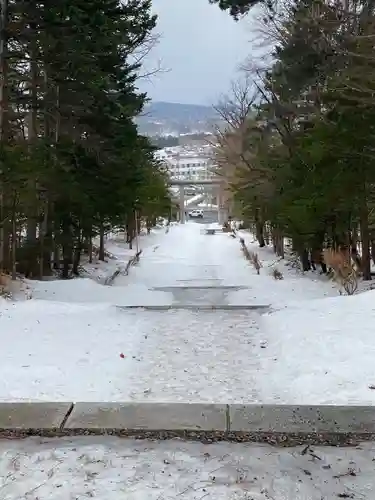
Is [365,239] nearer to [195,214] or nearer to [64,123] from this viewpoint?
[64,123]

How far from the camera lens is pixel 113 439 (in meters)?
3.88

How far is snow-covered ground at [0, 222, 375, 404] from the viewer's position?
5.05 meters

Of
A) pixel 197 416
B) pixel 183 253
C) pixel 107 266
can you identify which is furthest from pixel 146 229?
pixel 197 416

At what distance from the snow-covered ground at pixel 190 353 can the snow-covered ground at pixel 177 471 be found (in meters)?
1.13

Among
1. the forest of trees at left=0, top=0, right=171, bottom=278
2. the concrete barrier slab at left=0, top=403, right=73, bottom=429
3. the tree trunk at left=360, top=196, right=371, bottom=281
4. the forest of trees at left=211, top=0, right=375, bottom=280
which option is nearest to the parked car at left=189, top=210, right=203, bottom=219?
the forest of trees at left=211, top=0, right=375, bottom=280

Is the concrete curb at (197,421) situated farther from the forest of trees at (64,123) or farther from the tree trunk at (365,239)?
the tree trunk at (365,239)

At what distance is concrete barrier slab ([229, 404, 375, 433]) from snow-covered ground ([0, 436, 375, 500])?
24 cm

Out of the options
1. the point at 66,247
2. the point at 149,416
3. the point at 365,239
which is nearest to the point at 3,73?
the point at 66,247

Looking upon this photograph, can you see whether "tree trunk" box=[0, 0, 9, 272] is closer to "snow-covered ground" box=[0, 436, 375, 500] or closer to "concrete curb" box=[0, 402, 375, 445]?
"concrete curb" box=[0, 402, 375, 445]

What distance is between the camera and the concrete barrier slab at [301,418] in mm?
4004

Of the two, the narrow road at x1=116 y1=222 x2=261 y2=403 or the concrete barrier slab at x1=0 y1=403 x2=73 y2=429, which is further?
the narrow road at x1=116 y1=222 x2=261 y2=403

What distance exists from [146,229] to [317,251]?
3124 cm

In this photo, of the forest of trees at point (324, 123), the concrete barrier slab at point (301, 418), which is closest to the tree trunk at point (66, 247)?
the forest of trees at point (324, 123)

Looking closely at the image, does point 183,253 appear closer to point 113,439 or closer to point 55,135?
point 55,135
